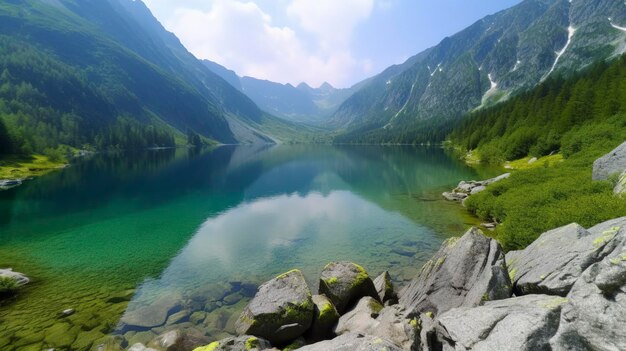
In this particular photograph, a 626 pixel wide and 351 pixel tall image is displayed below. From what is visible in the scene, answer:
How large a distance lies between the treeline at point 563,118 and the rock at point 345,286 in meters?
65.1

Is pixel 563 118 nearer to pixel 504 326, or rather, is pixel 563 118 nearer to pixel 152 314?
pixel 504 326

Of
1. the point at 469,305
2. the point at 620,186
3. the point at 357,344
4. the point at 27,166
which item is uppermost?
the point at 620,186

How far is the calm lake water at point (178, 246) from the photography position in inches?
820

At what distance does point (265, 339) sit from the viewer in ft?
53.7

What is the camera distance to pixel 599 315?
8500 millimetres

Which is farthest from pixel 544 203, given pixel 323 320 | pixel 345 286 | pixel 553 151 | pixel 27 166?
pixel 27 166

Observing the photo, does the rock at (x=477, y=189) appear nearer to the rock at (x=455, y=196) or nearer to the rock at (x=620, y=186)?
the rock at (x=455, y=196)

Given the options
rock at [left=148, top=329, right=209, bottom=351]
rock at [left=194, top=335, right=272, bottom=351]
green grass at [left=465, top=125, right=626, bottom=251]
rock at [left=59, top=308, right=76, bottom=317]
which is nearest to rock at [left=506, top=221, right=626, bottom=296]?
green grass at [left=465, top=125, right=626, bottom=251]

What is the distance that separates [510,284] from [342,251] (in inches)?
788

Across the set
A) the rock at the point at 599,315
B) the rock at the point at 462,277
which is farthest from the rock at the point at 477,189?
the rock at the point at 599,315

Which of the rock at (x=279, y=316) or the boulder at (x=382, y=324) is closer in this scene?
the boulder at (x=382, y=324)

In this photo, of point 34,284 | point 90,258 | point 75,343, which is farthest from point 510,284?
point 90,258

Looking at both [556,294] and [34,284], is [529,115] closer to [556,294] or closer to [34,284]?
[556,294]

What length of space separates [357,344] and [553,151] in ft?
305
